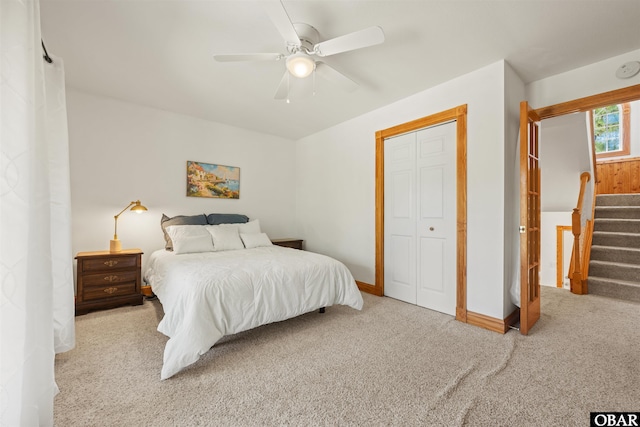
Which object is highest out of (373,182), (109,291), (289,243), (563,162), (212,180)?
(563,162)

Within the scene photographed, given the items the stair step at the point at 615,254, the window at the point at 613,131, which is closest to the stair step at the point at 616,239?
the stair step at the point at 615,254

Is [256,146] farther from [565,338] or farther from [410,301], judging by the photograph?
[565,338]

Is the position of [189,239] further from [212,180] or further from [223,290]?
[223,290]

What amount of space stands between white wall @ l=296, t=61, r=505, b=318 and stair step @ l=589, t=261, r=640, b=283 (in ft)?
8.33

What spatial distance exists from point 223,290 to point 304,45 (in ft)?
6.39

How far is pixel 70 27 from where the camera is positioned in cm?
202

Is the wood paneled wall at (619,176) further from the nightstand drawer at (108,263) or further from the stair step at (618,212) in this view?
the nightstand drawer at (108,263)

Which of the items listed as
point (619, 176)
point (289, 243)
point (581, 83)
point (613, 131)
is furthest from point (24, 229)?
point (613, 131)

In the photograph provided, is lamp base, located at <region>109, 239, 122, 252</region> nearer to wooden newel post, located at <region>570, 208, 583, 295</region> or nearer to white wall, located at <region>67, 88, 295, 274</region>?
white wall, located at <region>67, 88, 295, 274</region>

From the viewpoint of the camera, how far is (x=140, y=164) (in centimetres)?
352

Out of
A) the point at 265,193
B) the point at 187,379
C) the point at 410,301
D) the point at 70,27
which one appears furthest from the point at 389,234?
the point at 70,27

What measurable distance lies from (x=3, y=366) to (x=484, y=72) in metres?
3.56

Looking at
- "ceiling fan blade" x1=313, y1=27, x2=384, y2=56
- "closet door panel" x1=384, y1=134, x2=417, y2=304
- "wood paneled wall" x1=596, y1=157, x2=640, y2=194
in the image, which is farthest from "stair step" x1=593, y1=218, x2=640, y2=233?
"ceiling fan blade" x1=313, y1=27, x2=384, y2=56

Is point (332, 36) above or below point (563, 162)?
above
